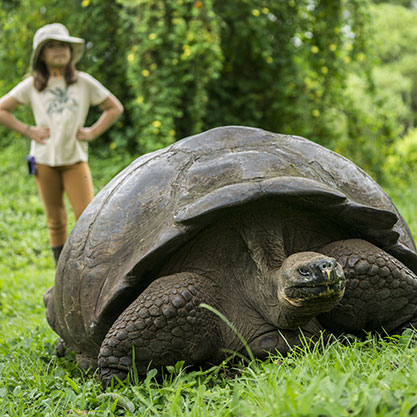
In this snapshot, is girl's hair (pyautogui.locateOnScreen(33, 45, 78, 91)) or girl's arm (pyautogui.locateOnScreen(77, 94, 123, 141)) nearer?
girl's hair (pyautogui.locateOnScreen(33, 45, 78, 91))

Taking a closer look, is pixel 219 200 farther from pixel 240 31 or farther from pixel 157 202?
pixel 240 31

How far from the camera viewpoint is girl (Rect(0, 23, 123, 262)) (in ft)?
15.0

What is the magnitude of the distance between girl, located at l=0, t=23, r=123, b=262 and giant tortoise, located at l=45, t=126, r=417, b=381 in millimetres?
2136

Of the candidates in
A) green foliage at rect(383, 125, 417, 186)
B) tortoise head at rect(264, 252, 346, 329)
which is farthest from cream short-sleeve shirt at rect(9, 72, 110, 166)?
green foliage at rect(383, 125, 417, 186)

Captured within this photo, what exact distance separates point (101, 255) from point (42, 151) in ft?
8.01

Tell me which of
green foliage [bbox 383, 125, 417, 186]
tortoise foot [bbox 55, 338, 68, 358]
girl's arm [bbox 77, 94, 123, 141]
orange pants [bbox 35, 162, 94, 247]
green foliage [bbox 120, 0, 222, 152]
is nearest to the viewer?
tortoise foot [bbox 55, 338, 68, 358]

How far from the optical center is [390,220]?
7.74ft

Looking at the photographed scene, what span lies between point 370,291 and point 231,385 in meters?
0.71

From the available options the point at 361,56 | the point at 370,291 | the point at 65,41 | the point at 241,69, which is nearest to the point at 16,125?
the point at 65,41

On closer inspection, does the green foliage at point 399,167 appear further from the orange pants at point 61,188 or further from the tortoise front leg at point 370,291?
the tortoise front leg at point 370,291

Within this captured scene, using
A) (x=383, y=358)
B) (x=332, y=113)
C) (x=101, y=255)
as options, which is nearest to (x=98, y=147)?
(x=332, y=113)

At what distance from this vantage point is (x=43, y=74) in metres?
4.60

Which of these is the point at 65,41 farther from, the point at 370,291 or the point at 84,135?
the point at 370,291

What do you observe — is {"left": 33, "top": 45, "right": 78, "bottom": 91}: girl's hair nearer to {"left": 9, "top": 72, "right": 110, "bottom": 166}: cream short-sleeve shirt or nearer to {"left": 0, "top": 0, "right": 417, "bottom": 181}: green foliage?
{"left": 9, "top": 72, "right": 110, "bottom": 166}: cream short-sleeve shirt
